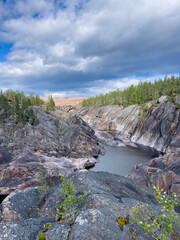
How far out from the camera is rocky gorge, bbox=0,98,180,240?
9.55 metres

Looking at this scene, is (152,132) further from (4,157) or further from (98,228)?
(98,228)

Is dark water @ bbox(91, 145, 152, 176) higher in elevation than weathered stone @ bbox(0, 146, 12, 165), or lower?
lower

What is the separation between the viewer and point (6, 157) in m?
51.0

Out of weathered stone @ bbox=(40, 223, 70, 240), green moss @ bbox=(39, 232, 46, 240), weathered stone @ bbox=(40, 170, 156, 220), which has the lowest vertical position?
weathered stone @ bbox=(40, 170, 156, 220)

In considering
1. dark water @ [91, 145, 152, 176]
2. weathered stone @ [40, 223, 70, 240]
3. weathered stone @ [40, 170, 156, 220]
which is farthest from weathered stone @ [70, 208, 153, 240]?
dark water @ [91, 145, 152, 176]

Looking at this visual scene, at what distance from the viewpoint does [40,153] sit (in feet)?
194

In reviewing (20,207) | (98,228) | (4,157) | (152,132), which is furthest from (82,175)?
(152,132)

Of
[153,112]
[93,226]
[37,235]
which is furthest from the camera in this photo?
[153,112]

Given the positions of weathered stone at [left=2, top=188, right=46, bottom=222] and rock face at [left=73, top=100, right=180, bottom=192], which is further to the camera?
rock face at [left=73, top=100, right=180, bottom=192]

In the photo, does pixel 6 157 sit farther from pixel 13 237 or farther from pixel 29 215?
pixel 13 237

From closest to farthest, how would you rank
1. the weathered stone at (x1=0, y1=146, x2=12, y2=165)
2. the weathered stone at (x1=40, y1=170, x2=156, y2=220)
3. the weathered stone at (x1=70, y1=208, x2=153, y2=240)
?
the weathered stone at (x1=70, y1=208, x2=153, y2=240) < the weathered stone at (x1=40, y1=170, x2=156, y2=220) < the weathered stone at (x1=0, y1=146, x2=12, y2=165)

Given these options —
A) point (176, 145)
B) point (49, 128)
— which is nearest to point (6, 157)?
point (49, 128)

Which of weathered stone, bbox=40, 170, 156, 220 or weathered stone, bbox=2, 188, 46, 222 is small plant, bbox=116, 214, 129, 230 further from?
weathered stone, bbox=2, 188, 46, 222

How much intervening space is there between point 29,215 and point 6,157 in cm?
4178
